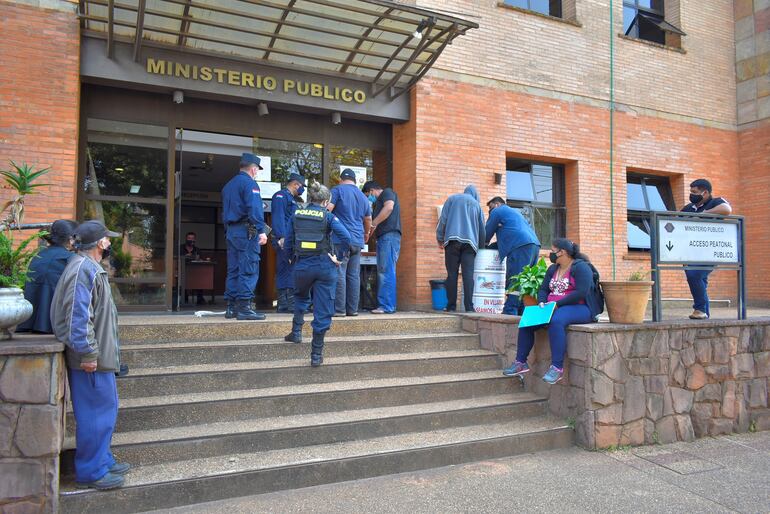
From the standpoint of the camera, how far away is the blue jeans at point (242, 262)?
246 inches

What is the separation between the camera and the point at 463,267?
24.7 feet

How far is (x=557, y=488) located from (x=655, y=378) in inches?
80.5

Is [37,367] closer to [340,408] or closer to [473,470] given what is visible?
[340,408]

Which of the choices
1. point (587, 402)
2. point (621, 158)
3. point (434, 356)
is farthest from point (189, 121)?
point (621, 158)

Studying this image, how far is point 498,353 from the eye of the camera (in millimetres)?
6137

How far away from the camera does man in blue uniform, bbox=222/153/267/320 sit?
247 inches

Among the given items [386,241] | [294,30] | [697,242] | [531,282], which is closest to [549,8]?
[294,30]

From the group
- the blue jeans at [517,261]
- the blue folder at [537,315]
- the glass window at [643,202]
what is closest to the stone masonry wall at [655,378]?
the blue folder at [537,315]

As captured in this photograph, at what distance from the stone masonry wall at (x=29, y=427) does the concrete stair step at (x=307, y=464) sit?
0.19 meters

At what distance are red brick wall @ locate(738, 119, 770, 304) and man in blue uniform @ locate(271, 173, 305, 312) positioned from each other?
9522mm

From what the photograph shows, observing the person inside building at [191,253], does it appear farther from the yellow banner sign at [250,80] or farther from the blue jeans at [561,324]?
the blue jeans at [561,324]

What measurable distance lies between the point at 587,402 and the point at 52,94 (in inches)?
279

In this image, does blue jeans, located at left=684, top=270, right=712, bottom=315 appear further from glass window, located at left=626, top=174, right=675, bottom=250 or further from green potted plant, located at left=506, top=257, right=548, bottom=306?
glass window, located at left=626, top=174, right=675, bottom=250

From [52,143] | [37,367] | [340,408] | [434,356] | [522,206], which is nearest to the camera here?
[37,367]
